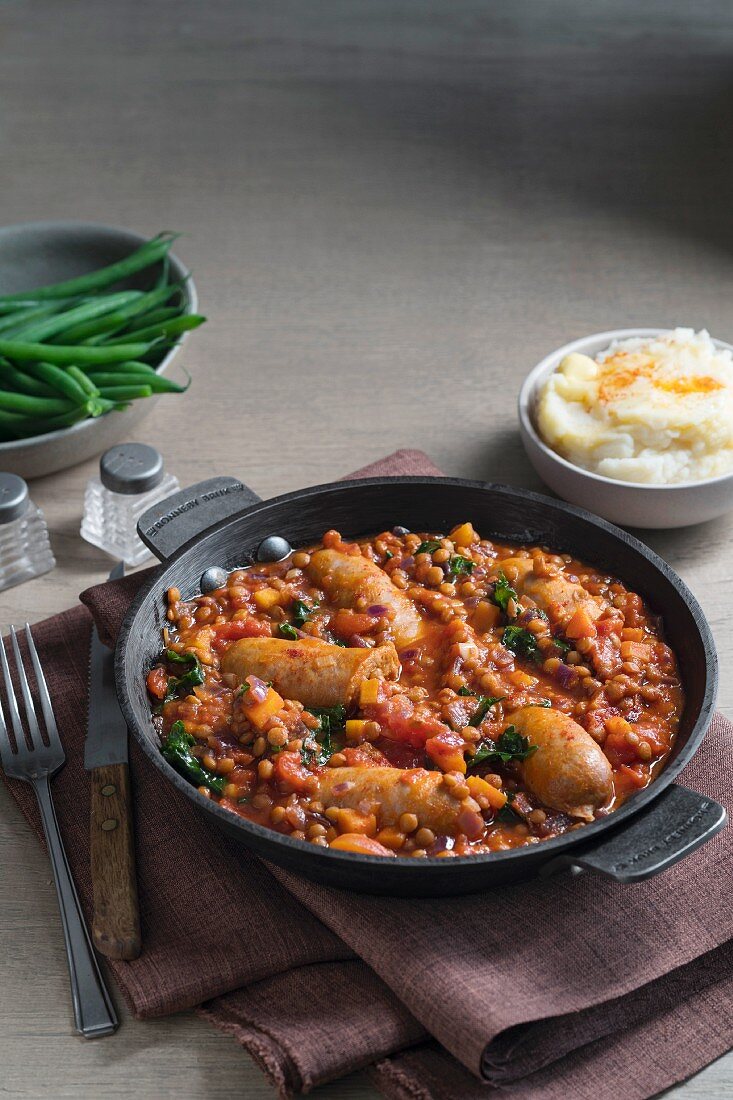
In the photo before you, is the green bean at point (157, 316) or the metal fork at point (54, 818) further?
the green bean at point (157, 316)

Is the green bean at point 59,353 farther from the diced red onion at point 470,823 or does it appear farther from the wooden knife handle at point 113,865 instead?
the diced red onion at point 470,823

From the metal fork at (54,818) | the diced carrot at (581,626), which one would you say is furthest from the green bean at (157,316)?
the diced carrot at (581,626)

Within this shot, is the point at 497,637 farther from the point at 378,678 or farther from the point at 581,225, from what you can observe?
the point at 581,225

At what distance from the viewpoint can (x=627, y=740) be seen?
345 cm

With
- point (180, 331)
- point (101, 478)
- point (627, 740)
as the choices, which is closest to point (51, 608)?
point (101, 478)

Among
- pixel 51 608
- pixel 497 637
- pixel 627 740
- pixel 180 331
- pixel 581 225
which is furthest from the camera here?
pixel 581 225

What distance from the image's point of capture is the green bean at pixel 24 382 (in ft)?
16.3

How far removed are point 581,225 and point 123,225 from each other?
2.62m

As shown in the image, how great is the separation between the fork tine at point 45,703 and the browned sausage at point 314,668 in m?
0.63

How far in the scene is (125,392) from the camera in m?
5.00

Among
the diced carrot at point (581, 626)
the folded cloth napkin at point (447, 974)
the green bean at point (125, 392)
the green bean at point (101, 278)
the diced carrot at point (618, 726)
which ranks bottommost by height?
the folded cloth napkin at point (447, 974)

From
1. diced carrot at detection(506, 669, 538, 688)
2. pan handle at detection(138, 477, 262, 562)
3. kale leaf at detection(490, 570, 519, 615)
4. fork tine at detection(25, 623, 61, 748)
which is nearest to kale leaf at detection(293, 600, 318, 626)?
pan handle at detection(138, 477, 262, 562)

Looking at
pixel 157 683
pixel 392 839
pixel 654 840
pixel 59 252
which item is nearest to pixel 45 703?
pixel 157 683

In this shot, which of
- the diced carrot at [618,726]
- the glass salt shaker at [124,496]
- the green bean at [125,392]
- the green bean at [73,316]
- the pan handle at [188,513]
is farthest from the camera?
the green bean at [73,316]
